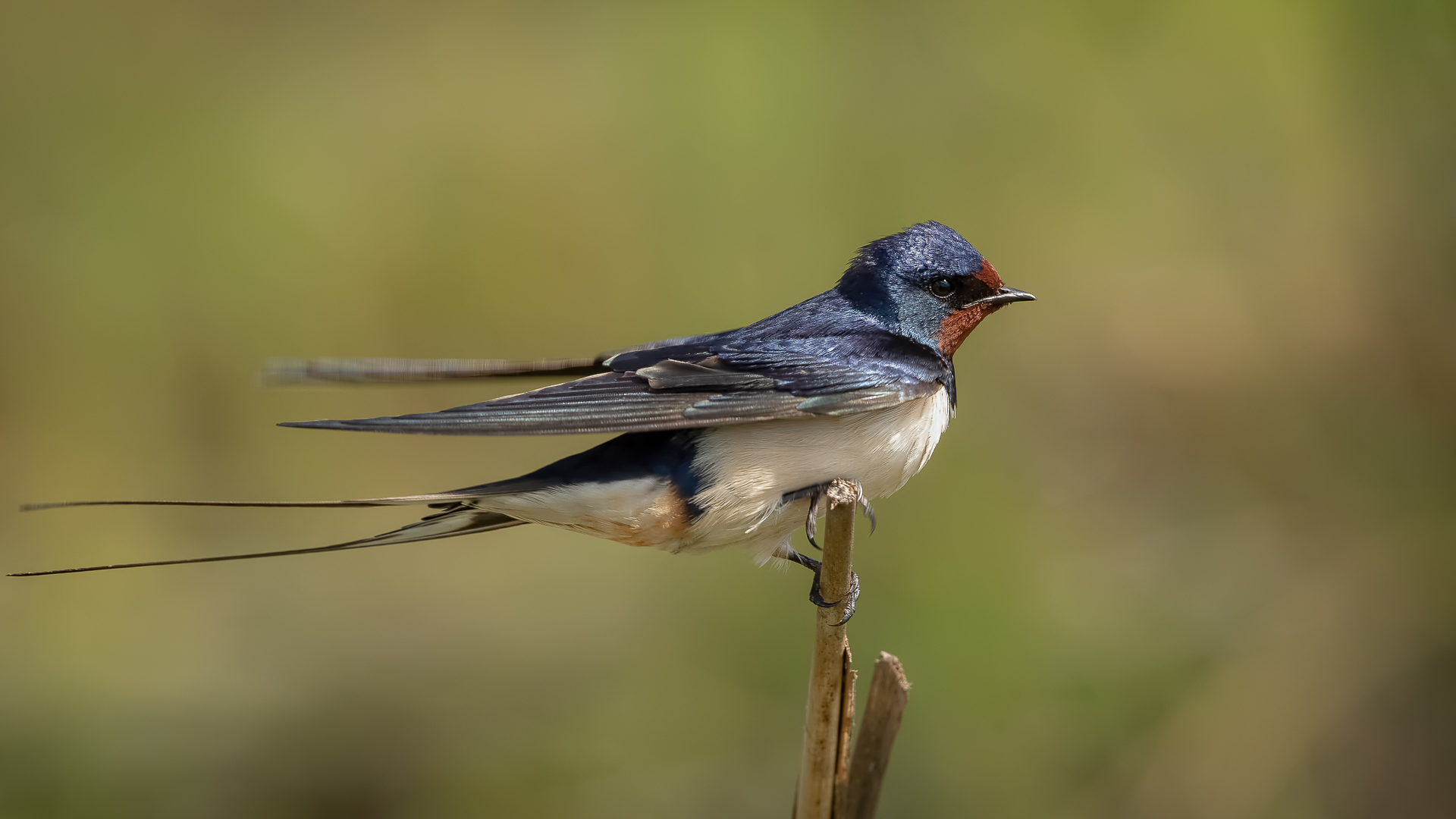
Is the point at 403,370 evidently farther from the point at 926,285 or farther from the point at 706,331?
the point at 706,331

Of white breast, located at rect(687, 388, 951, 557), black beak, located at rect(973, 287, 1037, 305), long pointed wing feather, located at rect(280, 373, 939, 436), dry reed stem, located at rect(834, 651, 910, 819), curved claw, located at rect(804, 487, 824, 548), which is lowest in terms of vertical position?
dry reed stem, located at rect(834, 651, 910, 819)

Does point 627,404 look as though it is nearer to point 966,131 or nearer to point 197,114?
point 966,131

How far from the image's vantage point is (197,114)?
3.33m

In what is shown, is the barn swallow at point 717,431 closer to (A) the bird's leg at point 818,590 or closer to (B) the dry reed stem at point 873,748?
(A) the bird's leg at point 818,590

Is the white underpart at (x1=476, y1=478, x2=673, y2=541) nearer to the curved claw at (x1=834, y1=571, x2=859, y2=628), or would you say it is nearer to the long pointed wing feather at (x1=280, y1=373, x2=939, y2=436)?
the long pointed wing feather at (x1=280, y1=373, x2=939, y2=436)

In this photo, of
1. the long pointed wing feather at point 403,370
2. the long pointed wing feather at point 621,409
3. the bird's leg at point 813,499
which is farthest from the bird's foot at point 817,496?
the long pointed wing feather at point 403,370

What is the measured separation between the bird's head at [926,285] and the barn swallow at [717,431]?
0.32 feet

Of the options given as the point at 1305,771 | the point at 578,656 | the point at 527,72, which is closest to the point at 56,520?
the point at 578,656

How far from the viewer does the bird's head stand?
6.02 feet

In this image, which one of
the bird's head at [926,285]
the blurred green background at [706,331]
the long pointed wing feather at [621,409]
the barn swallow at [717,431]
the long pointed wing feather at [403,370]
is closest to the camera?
the long pointed wing feather at [403,370]

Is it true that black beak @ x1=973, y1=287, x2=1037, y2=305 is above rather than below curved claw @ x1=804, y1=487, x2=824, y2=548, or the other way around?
above

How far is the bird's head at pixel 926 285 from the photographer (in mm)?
1834

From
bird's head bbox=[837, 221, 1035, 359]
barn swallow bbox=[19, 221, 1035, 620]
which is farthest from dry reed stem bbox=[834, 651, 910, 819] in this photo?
bird's head bbox=[837, 221, 1035, 359]

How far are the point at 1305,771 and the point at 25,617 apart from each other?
10.4 feet
